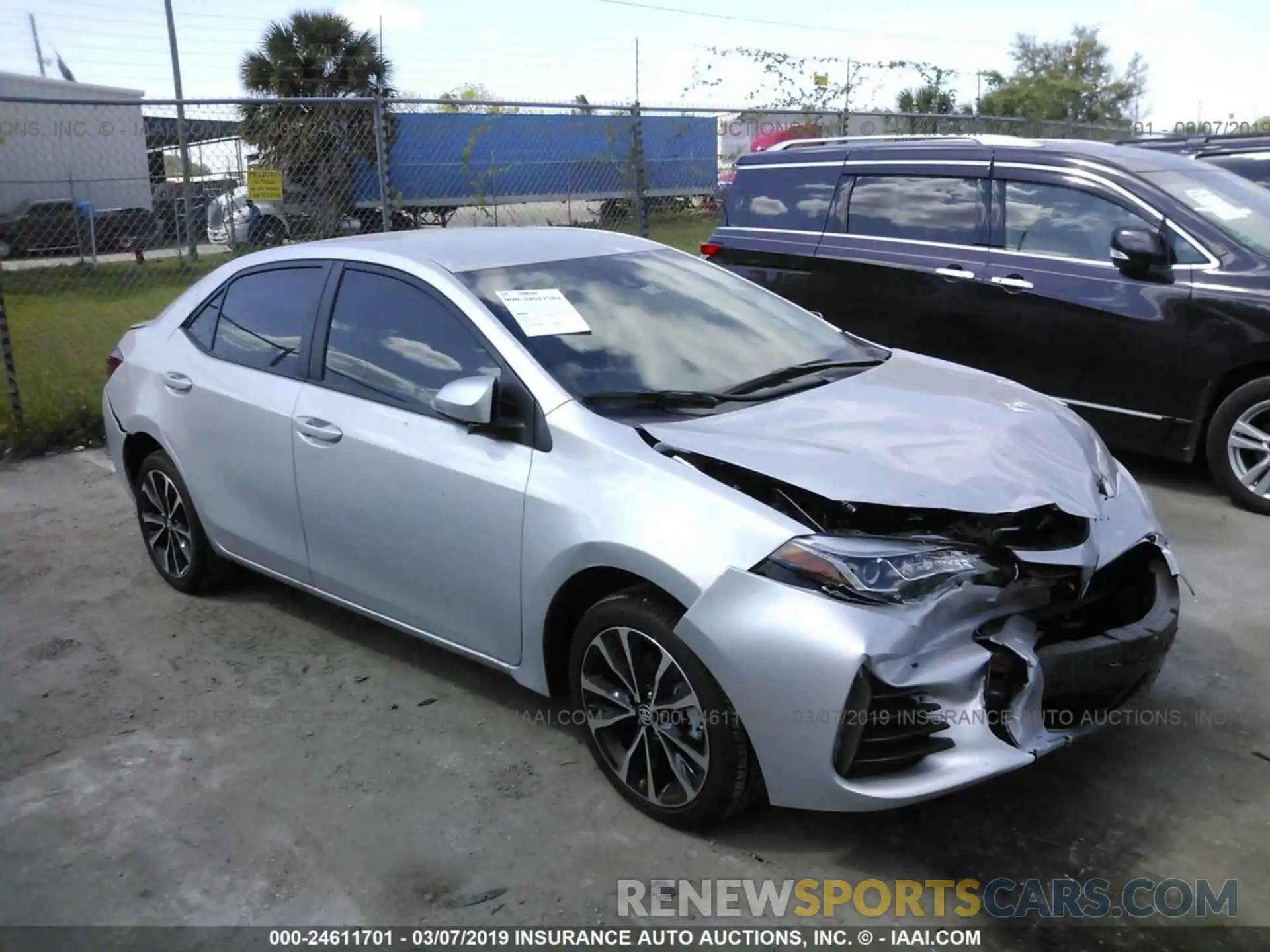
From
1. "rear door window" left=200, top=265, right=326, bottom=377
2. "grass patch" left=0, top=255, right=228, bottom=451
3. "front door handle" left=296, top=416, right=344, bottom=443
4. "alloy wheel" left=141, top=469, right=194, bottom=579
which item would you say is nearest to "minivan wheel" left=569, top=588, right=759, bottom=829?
"front door handle" left=296, top=416, right=344, bottom=443

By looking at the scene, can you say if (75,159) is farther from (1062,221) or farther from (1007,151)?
(1062,221)

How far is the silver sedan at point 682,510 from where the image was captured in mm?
2848

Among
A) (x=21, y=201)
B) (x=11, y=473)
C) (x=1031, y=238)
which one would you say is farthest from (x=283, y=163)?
(x=1031, y=238)

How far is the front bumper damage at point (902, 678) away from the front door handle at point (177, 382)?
281 cm

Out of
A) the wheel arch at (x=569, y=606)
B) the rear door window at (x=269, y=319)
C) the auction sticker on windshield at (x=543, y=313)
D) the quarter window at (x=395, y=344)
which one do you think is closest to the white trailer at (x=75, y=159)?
the rear door window at (x=269, y=319)

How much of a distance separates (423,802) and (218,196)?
23.3 ft

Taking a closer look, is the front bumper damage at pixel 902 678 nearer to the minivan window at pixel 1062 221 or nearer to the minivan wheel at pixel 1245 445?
the minivan wheel at pixel 1245 445

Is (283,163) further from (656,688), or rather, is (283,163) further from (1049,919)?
(1049,919)

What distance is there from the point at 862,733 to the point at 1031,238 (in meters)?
4.56

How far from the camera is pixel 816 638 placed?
2.77m

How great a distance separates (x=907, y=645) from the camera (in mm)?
2781

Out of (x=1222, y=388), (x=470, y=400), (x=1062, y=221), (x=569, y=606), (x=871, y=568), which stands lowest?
(x=569, y=606)

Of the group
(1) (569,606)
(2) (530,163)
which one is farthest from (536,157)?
(1) (569,606)

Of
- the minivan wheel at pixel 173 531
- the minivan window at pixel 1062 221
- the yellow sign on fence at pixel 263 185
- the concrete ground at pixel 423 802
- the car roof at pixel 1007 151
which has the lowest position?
the concrete ground at pixel 423 802
